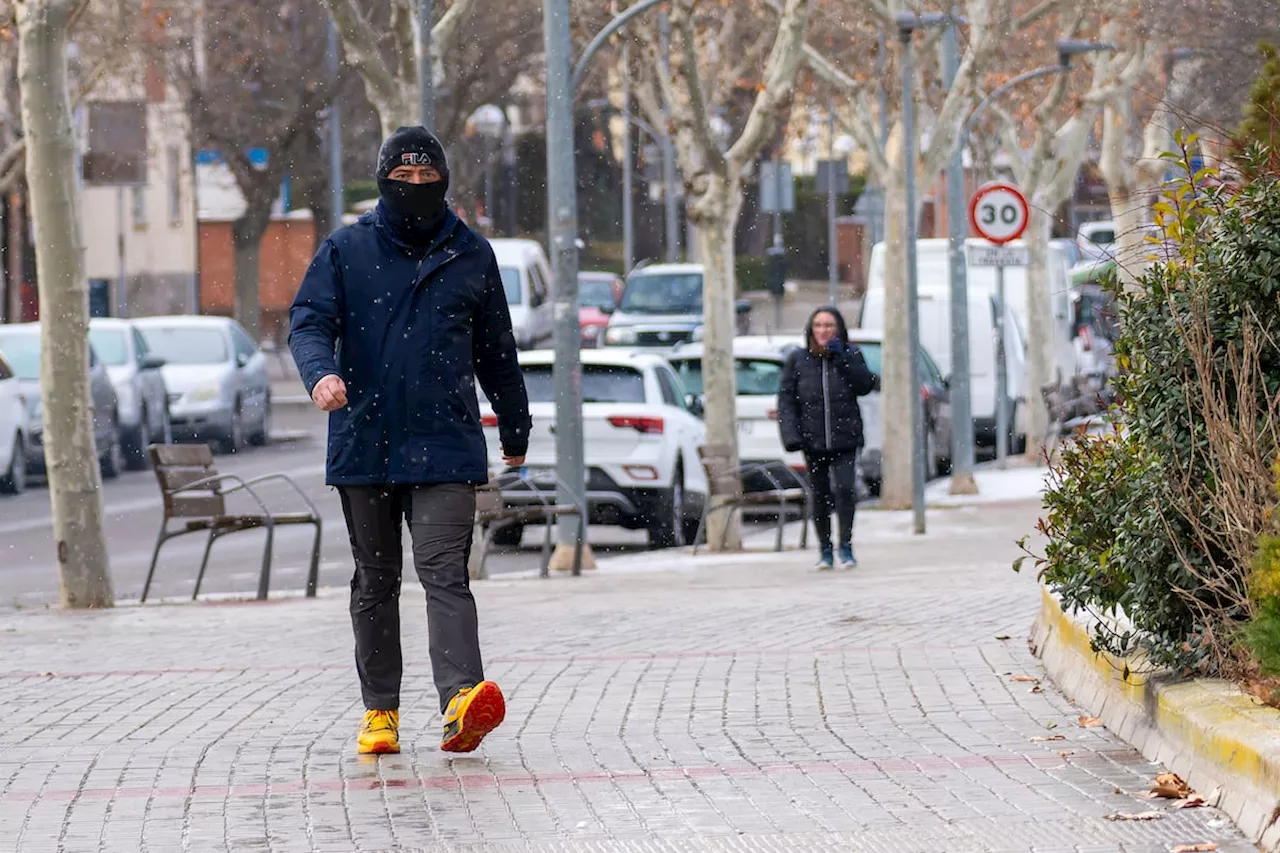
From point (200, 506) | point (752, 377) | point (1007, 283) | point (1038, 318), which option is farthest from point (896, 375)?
point (1007, 283)

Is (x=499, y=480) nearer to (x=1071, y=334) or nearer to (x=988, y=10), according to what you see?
(x=988, y=10)

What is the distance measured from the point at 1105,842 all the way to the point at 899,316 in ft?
57.8

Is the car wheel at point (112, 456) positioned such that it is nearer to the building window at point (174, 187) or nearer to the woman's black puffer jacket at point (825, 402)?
the woman's black puffer jacket at point (825, 402)

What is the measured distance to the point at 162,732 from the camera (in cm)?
852

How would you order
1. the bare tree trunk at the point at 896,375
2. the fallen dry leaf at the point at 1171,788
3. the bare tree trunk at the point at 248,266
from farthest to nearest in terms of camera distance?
the bare tree trunk at the point at 248,266
the bare tree trunk at the point at 896,375
the fallen dry leaf at the point at 1171,788

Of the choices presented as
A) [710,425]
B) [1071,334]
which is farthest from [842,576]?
[1071,334]

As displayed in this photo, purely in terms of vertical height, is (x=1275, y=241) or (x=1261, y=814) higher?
(x=1275, y=241)

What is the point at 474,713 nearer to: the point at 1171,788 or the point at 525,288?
the point at 1171,788

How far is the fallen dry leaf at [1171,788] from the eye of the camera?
6.93 metres

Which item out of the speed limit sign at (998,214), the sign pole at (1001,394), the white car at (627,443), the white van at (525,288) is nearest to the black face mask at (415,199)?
the white car at (627,443)

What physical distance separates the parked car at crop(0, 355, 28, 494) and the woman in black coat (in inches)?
451

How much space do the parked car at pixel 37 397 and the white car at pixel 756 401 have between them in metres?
6.64

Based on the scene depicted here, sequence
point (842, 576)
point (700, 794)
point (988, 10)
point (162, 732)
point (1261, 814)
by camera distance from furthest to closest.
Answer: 1. point (988, 10)
2. point (842, 576)
3. point (162, 732)
4. point (700, 794)
5. point (1261, 814)

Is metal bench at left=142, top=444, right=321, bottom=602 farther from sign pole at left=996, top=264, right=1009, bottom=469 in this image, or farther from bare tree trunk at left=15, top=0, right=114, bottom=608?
sign pole at left=996, top=264, right=1009, bottom=469
